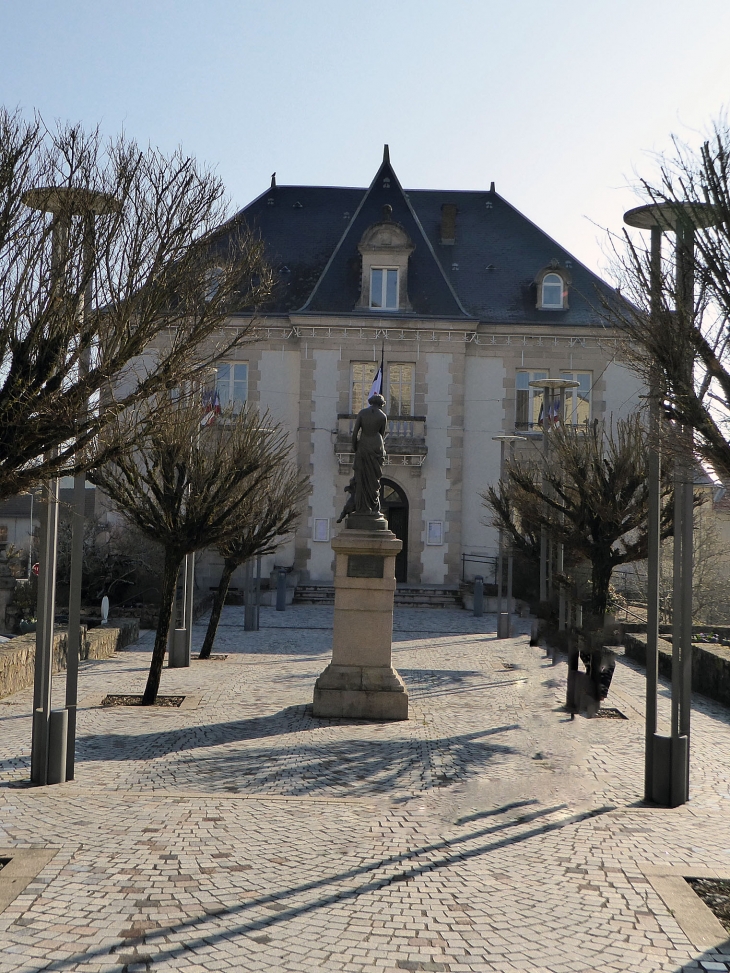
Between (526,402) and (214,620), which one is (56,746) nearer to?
(214,620)

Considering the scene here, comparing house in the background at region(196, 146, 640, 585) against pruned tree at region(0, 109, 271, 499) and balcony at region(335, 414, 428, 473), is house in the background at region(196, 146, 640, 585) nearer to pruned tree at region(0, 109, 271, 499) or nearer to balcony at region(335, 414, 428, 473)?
balcony at region(335, 414, 428, 473)

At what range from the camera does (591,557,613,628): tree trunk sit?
1303 cm

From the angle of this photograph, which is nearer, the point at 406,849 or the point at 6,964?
the point at 6,964

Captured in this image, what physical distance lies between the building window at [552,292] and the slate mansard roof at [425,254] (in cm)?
27

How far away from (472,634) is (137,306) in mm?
16349

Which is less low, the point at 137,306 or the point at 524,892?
the point at 137,306

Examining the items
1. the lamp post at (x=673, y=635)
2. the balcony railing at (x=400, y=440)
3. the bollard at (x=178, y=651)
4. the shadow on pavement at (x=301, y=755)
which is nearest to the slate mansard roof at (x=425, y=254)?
the balcony railing at (x=400, y=440)

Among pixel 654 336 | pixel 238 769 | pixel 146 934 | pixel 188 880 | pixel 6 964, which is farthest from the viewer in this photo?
pixel 238 769

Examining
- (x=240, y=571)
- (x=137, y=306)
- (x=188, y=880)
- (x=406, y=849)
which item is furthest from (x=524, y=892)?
(x=240, y=571)

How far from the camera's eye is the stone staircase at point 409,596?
28656 mm

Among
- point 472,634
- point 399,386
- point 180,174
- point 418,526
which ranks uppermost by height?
Result: point 399,386

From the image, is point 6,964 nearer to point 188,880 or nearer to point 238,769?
point 188,880

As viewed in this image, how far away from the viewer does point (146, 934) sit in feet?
15.2

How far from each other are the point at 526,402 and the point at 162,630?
21.8 m
